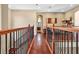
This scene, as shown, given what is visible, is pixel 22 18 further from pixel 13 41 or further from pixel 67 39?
pixel 13 41

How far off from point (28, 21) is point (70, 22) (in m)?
3.44

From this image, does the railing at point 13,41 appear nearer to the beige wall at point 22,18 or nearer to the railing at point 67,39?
the railing at point 67,39

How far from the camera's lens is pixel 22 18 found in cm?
1234

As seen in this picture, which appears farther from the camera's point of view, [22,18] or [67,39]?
[22,18]

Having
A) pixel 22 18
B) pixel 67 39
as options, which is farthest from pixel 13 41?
pixel 22 18

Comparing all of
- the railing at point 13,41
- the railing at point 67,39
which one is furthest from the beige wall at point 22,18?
the railing at point 67,39

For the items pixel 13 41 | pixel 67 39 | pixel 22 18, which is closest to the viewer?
pixel 13 41

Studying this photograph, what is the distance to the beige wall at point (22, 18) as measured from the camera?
12.3m

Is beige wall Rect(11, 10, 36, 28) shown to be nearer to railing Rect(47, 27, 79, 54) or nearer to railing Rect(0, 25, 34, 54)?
railing Rect(0, 25, 34, 54)

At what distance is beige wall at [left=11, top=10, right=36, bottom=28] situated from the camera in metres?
12.3

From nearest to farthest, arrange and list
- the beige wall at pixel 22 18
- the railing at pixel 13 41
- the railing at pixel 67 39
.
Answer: the railing at pixel 13 41
the railing at pixel 67 39
the beige wall at pixel 22 18

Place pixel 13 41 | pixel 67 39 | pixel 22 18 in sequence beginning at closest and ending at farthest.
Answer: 1. pixel 13 41
2. pixel 67 39
3. pixel 22 18
